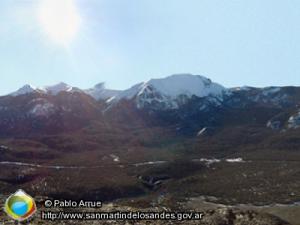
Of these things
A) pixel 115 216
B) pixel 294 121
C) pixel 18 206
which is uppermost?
pixel 294 121

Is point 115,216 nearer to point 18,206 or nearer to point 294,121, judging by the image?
point 18,206

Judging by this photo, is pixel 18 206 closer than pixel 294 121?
Yes

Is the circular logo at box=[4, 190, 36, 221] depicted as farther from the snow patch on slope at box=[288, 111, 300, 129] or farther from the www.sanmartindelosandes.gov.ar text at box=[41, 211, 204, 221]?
the snow patch on slope at box=[288, 111, 300, 129]

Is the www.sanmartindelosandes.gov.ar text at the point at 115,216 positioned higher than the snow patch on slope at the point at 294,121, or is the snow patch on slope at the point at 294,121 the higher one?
the snow patch on slope at the point at 294,121

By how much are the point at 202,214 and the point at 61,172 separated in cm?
7521

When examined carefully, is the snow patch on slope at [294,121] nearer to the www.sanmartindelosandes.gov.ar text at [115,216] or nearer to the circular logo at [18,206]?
the www.sanmartindelosandes.gov.ar text at [115,216]

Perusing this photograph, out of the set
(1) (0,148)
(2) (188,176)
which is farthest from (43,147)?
(2) (188,176)

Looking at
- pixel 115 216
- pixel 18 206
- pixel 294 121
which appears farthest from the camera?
pixel 294 121

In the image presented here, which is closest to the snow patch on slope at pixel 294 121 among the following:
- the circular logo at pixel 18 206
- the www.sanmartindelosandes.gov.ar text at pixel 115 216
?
the www.sanmartindelosandes.gov.ar text at pixel 115 216

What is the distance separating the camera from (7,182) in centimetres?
10088

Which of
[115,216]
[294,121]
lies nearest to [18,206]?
[115,216]

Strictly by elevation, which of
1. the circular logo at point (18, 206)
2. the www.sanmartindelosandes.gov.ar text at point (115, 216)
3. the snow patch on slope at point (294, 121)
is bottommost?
the www.sanmartindelosandes.gov.ar text at point (115, 216)

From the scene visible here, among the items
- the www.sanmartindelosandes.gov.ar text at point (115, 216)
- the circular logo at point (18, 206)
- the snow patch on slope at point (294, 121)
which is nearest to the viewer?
the circular logo at point (18, 206)

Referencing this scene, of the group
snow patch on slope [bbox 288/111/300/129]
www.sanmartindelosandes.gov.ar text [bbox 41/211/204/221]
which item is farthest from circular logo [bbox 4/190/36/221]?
snow patch on slope [bbox 288/111/300/129]
